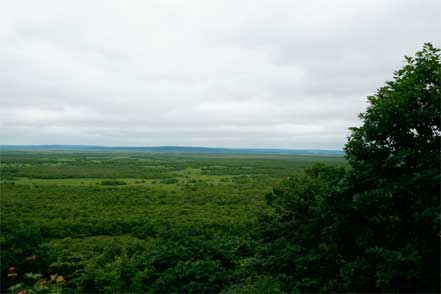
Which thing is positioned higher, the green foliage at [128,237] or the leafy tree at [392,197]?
the leafy tree at [392,197]

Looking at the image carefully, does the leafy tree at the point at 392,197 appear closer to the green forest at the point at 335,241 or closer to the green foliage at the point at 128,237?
the green forest at the point at 335,241

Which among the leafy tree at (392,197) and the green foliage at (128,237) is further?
the green foliage at (128,237)

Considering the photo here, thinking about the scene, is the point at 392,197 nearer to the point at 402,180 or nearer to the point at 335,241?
the point at 402,180

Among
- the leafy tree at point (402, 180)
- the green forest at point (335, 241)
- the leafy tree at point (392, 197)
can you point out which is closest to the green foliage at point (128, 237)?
the green forest at point (335, 241)

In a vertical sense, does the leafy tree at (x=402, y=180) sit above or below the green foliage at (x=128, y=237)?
above

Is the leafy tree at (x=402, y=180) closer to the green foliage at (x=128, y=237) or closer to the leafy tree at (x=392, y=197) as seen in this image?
the leafy tree at (x=392, y=197)

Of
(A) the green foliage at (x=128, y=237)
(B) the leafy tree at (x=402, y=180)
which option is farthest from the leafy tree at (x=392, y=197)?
(A) the green foliage at (x=128, y=237)

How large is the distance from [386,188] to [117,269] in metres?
8.60

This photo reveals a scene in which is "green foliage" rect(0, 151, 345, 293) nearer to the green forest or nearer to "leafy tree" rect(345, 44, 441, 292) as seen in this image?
the green forest

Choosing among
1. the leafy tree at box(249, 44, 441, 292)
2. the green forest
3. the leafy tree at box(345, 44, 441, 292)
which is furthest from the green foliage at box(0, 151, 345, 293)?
the leafy tree at box(345, 44, 441, 292)

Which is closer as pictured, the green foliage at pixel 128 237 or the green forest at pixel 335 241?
the green forest at pixel 335 241

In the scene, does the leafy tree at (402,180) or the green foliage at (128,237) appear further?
the green foliage at (128,237)

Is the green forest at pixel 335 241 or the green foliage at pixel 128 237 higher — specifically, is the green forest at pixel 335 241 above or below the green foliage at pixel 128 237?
above

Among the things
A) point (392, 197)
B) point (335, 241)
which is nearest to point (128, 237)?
point (335, 241)
